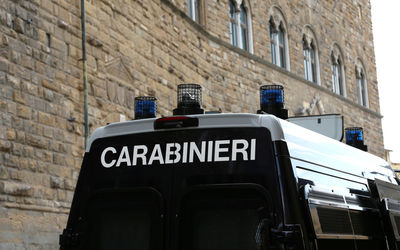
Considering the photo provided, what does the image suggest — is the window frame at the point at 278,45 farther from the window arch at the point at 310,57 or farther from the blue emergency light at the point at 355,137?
the blue emergency light at the point at 355,137

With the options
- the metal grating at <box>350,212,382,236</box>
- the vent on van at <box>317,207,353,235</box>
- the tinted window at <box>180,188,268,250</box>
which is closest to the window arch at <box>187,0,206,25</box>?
the metal grating at <box>350,212,382,236</box>

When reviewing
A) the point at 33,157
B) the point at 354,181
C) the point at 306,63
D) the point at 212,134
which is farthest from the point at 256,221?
the point at 306,63

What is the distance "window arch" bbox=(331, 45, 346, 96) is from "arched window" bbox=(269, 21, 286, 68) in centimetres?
386

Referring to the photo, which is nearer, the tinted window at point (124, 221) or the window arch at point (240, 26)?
the tinted window at point (124, 221)

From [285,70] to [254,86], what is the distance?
7.16ft

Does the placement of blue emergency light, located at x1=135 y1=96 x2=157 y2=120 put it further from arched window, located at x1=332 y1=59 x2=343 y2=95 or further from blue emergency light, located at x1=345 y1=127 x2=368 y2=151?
arched window, located at x1=332 y1=59 x2=343 y2=95

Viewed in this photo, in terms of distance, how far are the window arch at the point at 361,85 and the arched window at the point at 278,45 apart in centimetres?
645

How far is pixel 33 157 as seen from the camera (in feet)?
31.3

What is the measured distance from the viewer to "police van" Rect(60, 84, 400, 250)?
13.2ft

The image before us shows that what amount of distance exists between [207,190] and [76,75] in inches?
276

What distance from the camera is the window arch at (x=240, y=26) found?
18.1 metres

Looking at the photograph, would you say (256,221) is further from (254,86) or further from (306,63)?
(306,63)

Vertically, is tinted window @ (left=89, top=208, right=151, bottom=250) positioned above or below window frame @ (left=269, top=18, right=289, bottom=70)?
below

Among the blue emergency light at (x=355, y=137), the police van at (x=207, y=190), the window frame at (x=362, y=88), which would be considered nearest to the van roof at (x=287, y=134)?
the police van at (x=207, y=190)
